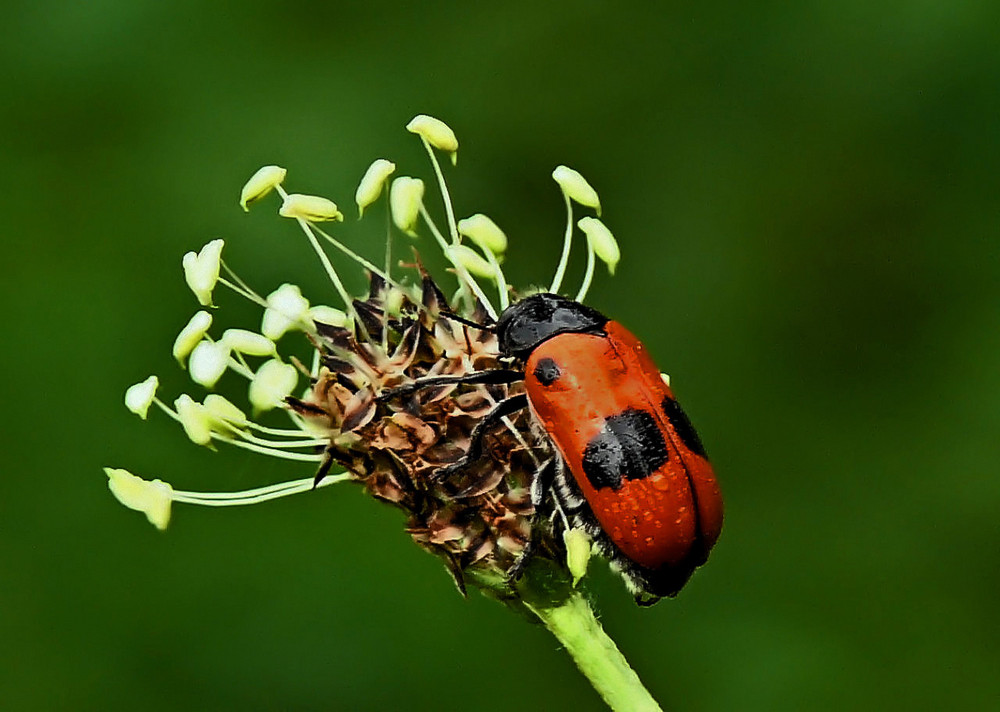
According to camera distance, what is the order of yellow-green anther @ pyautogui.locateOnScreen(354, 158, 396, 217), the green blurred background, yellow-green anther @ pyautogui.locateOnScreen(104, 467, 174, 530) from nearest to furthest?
yellow-green anther @ pyautogui.locateOnScreen(104, 467, 174, 530)
yellow-green anther @ pyautogui.locateOnScreen(354, 158, 396, 217)
the green blurred background

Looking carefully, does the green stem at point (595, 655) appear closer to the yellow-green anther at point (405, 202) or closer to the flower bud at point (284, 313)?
the flower bud at point (284, 313)

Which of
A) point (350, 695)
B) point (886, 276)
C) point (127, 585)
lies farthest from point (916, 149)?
point (127, 585)

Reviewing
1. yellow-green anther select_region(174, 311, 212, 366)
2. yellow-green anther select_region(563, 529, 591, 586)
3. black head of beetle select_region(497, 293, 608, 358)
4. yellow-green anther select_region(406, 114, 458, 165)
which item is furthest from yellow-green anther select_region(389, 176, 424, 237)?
yellow-green anther select_region(563, 529, 591, 586)

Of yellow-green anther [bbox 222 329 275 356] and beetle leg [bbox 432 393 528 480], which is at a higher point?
yellow-green anther [bbox 222 329 275 356]

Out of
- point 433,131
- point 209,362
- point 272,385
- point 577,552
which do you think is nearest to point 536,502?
point 577,552

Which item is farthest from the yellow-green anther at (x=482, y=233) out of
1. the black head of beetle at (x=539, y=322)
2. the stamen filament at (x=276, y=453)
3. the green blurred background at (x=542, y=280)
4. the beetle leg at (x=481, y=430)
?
the green blurred background at (x=542, y=280)

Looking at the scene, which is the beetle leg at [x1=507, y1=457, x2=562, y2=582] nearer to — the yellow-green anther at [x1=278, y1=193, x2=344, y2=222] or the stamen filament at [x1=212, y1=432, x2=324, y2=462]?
the stamen filament at [x1=212, y1=432, x2=324, y2=462]

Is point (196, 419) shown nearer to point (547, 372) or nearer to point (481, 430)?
point (481, 430)
